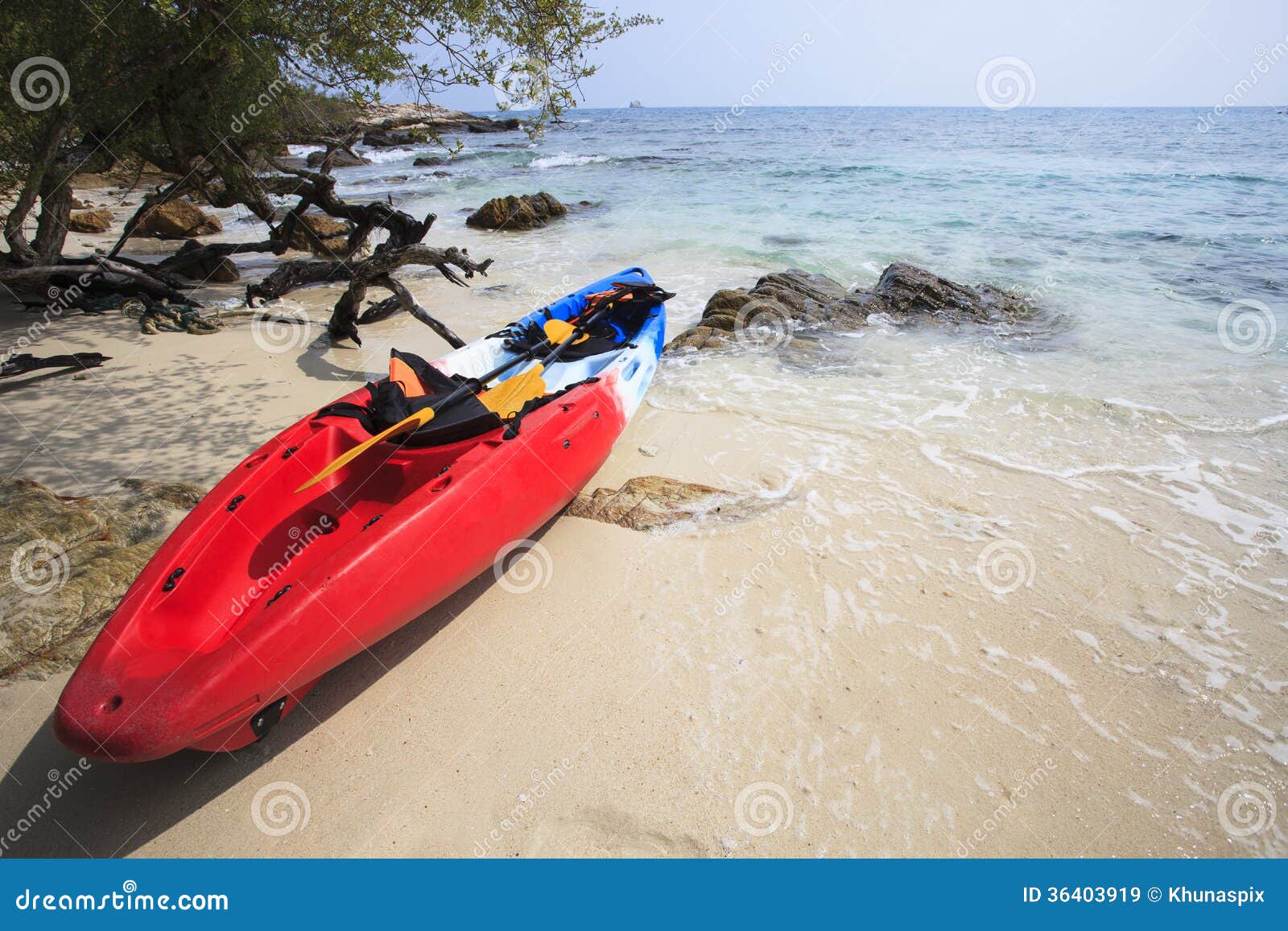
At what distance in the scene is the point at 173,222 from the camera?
13289 millimetres

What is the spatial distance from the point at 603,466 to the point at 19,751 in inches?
144

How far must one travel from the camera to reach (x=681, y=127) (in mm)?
56062

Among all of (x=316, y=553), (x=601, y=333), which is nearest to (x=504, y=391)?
(x=316, y=553)

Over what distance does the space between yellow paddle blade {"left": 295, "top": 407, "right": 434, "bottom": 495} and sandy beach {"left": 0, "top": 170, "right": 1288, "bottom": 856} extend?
0.98 metres

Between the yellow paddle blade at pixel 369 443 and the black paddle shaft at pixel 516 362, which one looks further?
the black paddle shaft at pixel 516 362

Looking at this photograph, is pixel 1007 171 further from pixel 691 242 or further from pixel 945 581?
pixel 945 581

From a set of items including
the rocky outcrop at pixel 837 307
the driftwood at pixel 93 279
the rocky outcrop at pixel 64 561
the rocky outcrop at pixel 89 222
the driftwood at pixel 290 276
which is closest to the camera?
the rocky outcrop at pixel 64 561

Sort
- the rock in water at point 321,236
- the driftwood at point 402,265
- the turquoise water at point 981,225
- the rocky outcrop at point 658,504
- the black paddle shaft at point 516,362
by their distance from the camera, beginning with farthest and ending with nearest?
the rock in water at point 321,236, the turquoise water at point 981,225, the driftwood at point 402,265, the rocky outcrop at point 658,504, the black paddle shaft at point 516,362

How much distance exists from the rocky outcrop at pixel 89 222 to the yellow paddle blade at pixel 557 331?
1265 centimetres

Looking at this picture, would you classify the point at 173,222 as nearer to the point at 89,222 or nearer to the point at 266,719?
the point at 89,222

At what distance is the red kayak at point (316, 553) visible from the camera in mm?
2430

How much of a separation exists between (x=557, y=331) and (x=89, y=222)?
42.6ft

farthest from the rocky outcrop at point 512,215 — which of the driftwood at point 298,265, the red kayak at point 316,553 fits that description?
the red kayak at point 316,553

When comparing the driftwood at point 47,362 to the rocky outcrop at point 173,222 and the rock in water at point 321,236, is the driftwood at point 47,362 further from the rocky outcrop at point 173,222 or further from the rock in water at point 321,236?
the rocky outcrop at point 173,222
